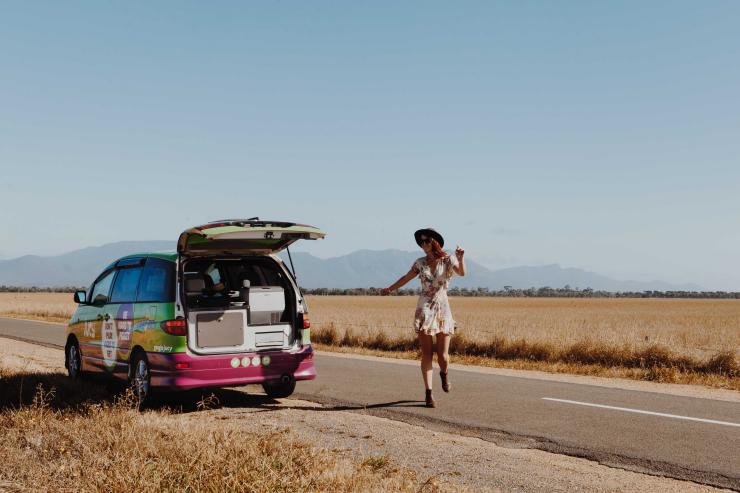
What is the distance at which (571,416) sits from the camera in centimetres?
908

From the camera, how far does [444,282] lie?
9.50m

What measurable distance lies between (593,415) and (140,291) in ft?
19.1

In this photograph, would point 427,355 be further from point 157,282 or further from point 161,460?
point 161,460

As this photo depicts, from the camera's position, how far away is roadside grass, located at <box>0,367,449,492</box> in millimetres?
5191

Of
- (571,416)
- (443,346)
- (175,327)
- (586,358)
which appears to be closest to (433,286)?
(443,346)

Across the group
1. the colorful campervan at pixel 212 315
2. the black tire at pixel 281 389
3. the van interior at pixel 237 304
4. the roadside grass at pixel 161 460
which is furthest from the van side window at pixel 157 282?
the black tire at pixel 281 389

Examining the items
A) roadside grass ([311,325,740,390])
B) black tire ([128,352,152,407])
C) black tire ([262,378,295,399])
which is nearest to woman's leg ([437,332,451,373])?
black tire ([262,378,295,399])

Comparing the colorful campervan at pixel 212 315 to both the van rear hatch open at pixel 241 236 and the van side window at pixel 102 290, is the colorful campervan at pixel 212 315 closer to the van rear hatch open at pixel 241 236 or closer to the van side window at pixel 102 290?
the van rear hatch open at pixel 241 236

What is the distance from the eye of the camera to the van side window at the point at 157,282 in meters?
9.12

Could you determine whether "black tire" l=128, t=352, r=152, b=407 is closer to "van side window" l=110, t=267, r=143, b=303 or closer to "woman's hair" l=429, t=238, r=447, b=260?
"van side window" l=110, t=267, r=143, b=303

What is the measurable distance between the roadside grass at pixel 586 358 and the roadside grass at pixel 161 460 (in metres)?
8.92

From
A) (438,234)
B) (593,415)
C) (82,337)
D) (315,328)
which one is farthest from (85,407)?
(315,328)

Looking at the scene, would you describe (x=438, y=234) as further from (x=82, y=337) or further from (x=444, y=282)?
(x=82, y=337)

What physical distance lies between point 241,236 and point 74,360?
4475 mm
